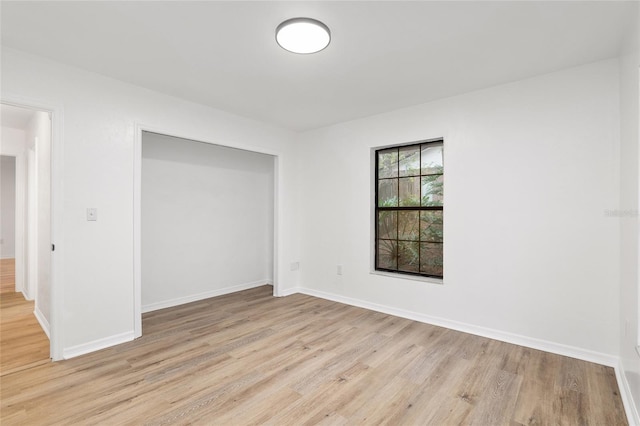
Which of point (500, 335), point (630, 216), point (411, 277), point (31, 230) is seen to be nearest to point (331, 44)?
point (630, 216)

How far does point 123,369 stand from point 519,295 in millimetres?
3546

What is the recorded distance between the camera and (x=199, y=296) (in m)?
4.54

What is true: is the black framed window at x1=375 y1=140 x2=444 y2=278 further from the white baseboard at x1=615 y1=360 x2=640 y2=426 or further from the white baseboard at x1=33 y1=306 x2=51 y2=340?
the white baseboard at x1=33 y1=306 x2=51 y2=340

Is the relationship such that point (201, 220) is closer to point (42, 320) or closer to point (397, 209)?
point (42, 320)

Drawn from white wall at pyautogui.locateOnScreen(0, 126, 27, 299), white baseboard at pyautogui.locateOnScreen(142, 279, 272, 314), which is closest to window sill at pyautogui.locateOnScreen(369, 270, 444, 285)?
white baseboard at pyautogui.locateOnScreen(142, 279, 272, 314)

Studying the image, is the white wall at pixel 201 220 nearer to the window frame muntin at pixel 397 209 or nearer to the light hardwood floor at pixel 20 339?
the light hardwood floor at pixel 20 339

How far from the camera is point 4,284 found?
5.40 metres

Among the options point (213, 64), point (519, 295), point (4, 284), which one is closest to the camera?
point (213, 64)

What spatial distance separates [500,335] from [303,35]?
3.22 metres

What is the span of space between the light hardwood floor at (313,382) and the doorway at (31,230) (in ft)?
2.56

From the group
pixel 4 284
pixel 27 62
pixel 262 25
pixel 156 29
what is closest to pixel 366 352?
pixel 262 25

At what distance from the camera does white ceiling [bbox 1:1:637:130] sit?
1974mm

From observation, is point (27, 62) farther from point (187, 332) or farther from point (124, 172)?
point (187, 332)

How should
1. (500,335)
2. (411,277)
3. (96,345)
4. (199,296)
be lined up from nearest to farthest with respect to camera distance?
(96,345)
(500,335)
(411,277)
(199,296)
